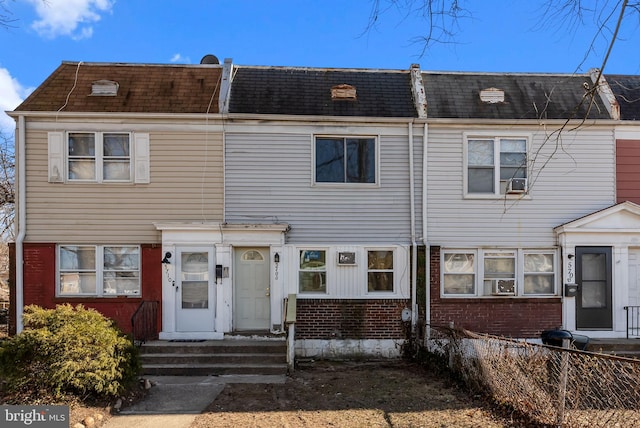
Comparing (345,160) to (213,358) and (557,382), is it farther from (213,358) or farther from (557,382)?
(557,382)

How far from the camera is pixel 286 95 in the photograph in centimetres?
1058

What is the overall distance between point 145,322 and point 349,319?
4405 millimetres

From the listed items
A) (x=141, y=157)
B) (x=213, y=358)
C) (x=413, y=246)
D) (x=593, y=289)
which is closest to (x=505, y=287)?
(x=593, y=289)

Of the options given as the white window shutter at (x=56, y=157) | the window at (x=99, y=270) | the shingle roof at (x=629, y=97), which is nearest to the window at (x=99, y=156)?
the white window shutter at (x=56, y=157)

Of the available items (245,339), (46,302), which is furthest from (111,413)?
(46,302)

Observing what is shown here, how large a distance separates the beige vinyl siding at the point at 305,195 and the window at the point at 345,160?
190mm

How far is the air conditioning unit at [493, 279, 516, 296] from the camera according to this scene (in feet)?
32.5

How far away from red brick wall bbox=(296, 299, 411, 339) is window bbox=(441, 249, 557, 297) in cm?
130

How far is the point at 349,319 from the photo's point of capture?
9703 millimetres

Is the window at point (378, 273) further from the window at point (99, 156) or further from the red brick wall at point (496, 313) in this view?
the window at point (99, 156)

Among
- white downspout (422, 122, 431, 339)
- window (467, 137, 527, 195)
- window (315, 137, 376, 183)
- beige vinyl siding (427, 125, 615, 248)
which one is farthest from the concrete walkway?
window (467, 137, 527, 195)

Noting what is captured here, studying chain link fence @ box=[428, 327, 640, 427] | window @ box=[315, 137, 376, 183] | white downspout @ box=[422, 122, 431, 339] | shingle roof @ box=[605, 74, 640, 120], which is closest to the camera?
chain link fence @ box=[428, 327, 640, 427]

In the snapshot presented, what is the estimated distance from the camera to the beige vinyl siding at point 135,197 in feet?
31.2

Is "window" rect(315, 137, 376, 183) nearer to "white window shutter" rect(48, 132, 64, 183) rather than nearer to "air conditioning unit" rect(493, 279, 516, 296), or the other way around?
"air conditioning unit" rect(493, 279, 516, 296)
